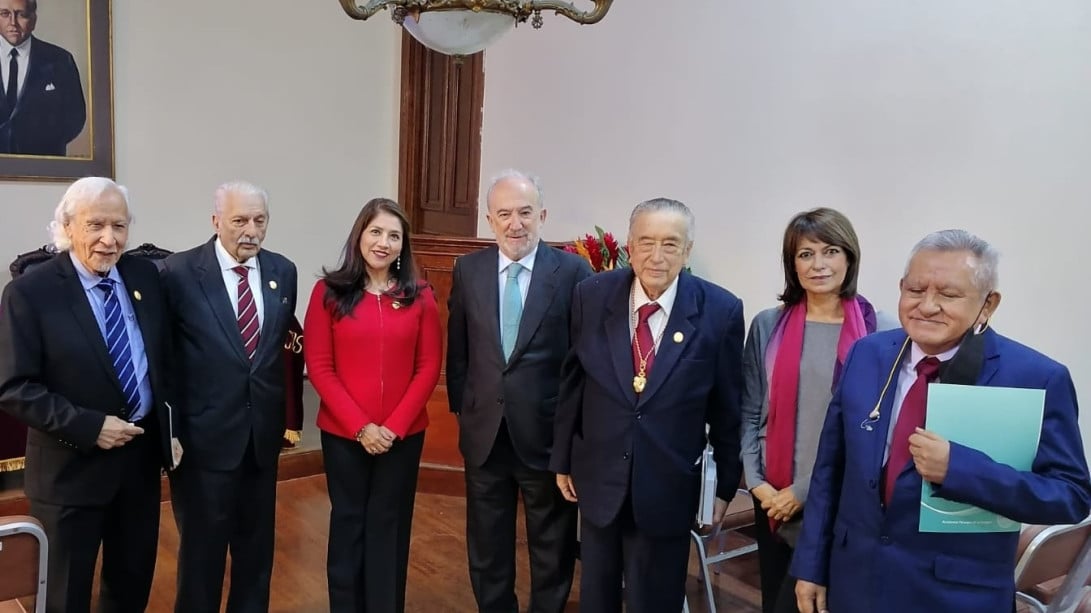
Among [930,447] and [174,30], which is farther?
[174,30]

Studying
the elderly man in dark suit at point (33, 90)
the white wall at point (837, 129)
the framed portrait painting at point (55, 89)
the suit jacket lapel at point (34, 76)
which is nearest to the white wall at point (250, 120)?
the framed portrait painting at point (55, 89)

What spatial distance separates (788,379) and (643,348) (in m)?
0.39

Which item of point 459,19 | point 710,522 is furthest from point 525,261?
point 710,522

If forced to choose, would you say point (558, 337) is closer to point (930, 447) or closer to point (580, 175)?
point (930, 447)

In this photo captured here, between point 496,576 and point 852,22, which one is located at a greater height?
point 852,22

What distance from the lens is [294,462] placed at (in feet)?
15.7

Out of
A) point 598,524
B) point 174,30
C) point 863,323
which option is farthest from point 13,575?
point 174,30

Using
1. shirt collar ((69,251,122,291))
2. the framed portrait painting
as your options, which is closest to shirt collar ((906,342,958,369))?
shirt collar ((69,251,122,291))

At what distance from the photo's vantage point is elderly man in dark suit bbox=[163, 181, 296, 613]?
8.40ft

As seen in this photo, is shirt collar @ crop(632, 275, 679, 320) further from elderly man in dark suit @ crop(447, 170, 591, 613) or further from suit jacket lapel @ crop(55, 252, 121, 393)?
suit jacket lapel @ crop(55, 252, 121, 393)

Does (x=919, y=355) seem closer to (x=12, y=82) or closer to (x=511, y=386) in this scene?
(x=511, y=386)

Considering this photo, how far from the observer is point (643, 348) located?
2.34 metres

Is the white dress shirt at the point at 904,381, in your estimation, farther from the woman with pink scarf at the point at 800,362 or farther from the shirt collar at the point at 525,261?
the shirt collar at the point at 525,261

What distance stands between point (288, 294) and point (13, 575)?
1.10m
